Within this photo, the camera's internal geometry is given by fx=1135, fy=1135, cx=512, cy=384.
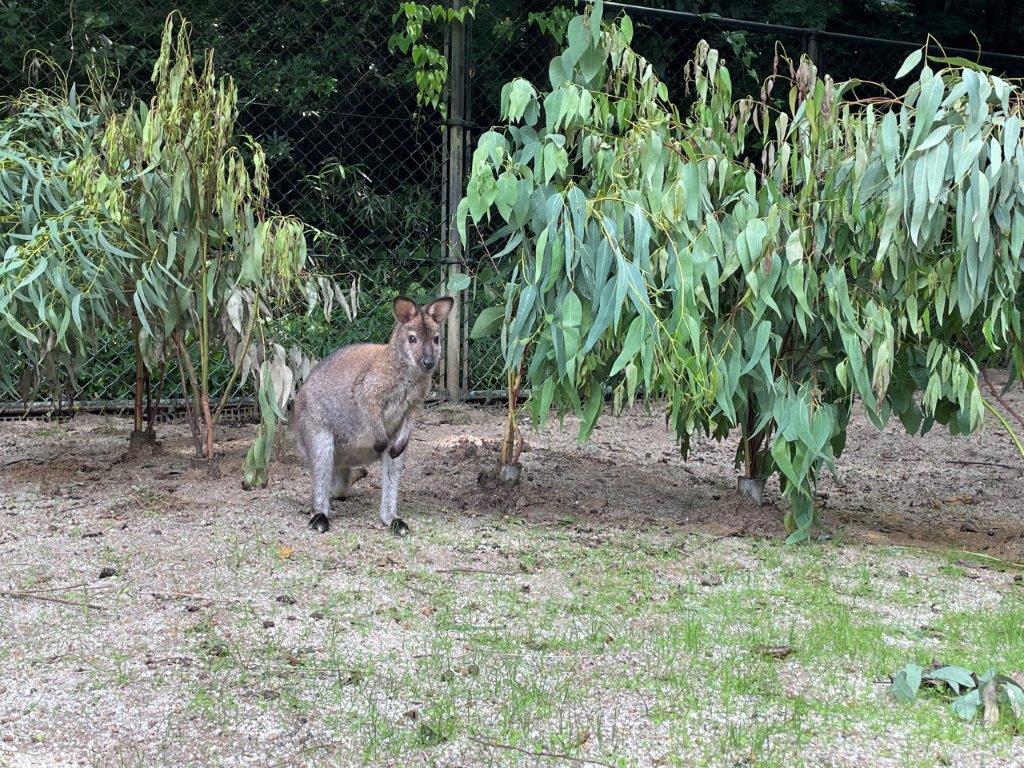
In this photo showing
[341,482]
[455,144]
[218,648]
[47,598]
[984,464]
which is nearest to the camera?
[218,648]

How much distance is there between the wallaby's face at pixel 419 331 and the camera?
4.62m

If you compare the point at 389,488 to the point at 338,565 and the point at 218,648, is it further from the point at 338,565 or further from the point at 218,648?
the point at 218,648

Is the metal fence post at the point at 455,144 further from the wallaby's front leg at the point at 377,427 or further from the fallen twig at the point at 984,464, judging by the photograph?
the fallen twig at the point at 984,464

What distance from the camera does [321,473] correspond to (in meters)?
4.44

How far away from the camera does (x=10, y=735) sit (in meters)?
2.48

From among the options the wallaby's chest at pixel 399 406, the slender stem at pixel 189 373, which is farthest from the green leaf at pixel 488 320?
the slender stem at pixel 189 373

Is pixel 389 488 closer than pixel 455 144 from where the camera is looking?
Yes

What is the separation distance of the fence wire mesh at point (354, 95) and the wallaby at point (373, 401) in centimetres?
169

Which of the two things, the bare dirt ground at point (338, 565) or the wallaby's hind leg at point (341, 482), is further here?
the wallaby's hind leg at point (341, 482)

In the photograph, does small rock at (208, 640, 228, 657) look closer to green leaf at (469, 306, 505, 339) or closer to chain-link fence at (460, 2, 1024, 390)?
green leaf at (469, 306, 505, 339)

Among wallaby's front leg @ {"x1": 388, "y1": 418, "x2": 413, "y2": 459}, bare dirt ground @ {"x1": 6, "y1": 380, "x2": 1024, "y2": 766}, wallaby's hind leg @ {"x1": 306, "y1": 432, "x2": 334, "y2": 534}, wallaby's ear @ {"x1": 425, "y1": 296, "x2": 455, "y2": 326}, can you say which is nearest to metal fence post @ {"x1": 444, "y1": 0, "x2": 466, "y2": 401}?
bare dirt ground @ {"x1": 6, "y1": 380, "x2": 1024, "y2": 766}

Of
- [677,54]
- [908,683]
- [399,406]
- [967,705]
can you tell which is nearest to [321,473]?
[399,406]

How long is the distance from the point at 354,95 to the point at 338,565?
4.10m

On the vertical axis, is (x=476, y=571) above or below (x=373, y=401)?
below
